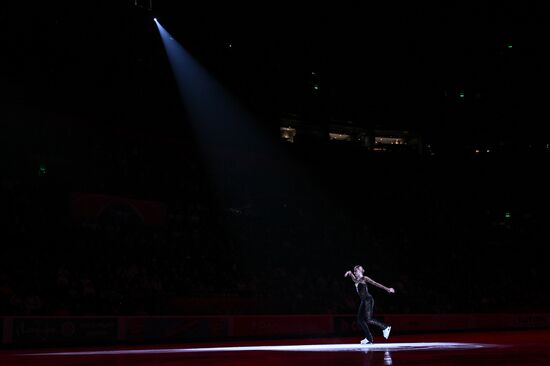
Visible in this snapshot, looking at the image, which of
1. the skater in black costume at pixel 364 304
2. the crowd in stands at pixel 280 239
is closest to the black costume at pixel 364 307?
the skater in black costume at pixel 364 304

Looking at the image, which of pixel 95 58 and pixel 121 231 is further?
pixel 95 58

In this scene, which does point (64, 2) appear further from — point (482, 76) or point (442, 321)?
point (482, 76)

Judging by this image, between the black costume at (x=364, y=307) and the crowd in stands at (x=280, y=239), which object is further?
the crowd in stands at (x=280, y=239)

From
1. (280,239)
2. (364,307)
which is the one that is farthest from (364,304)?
(280,239)

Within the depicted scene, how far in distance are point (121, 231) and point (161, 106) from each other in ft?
26.9

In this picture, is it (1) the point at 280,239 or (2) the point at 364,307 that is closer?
(2) the point at 364,307

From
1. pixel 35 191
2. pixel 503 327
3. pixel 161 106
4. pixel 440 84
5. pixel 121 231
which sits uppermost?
pixel 440 84

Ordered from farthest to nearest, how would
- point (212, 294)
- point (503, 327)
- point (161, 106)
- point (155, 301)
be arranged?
point (161, 106), point (503, 327), point (212, 294), point (155, 301)

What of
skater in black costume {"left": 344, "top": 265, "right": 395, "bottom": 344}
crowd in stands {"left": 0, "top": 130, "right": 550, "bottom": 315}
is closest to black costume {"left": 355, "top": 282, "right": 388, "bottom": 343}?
skater in black costume {"left": 344, "top": 265, "right": 395, "bottom": 344}

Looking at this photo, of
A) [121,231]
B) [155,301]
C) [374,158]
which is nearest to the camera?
[155,301]

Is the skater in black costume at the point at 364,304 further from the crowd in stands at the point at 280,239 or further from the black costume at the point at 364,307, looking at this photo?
the crowd in stands at the point at 280,239

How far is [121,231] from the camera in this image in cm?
2303

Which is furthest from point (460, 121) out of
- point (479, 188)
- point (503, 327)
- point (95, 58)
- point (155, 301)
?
point (155, 301)

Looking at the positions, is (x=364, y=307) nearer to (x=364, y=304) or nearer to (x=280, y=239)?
A: (x=364, y=304)
